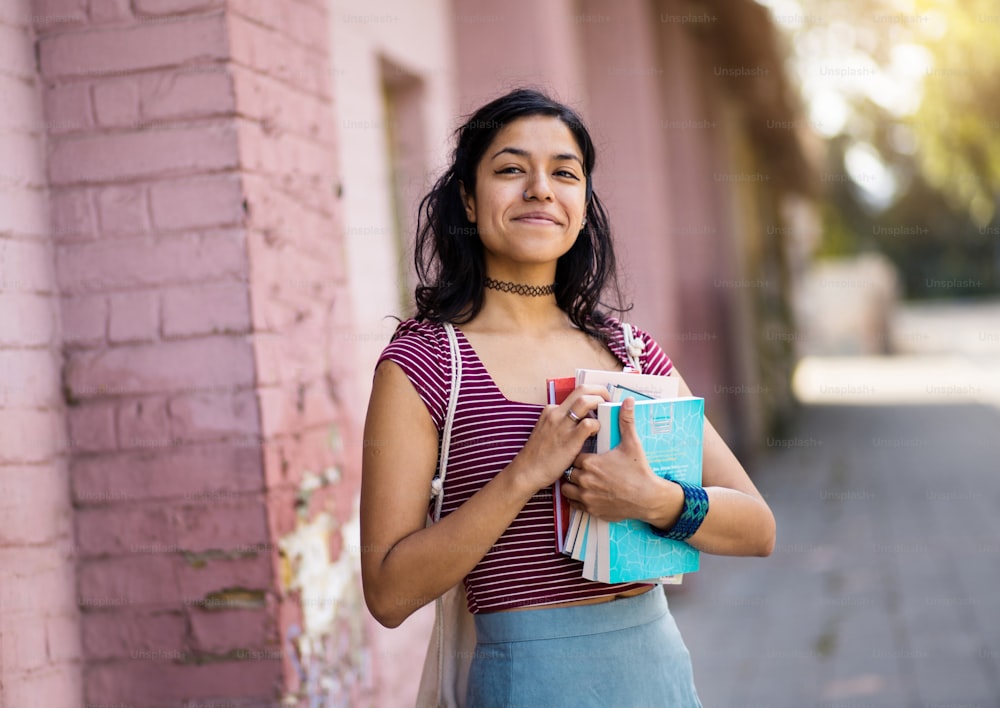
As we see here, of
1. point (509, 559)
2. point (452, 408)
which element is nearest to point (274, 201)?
point (452, 408)

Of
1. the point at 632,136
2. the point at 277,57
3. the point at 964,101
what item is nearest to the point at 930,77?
the point at 964,101

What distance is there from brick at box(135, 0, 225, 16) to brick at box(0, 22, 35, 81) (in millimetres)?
303

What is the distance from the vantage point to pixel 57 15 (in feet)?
8.76

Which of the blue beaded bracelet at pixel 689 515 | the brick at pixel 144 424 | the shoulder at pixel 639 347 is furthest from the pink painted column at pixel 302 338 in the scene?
the blue beaded bracelet at pixel 689 515

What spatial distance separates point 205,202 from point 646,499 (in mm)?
1427

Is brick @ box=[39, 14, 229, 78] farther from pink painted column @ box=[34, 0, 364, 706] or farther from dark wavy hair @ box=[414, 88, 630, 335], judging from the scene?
dark wavy hair @ box=[414, 88, 630, 335]

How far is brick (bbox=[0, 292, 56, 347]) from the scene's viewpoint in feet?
8.16

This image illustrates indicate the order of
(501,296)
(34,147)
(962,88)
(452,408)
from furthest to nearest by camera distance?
1. (962,88)
2. (34,147)
3. (501,296)
4. (452,408)

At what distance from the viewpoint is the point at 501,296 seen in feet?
6.97

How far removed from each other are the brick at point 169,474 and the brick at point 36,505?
46 millimetres

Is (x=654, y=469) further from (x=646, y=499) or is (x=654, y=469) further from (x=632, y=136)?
(x=632, y=136)

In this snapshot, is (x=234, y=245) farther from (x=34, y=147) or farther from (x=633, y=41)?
(x=633, y=41)

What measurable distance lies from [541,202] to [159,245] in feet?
3.72

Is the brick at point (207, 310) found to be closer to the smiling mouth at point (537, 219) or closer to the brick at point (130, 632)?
the brick at point (130, 632)
